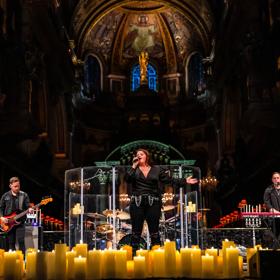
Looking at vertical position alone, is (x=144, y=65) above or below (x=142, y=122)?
above

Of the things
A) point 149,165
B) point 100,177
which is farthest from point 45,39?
point 149,165

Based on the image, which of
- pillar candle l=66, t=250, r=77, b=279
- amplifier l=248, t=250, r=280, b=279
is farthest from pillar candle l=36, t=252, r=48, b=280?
amplifier l=248, t=250, r=280, b=279

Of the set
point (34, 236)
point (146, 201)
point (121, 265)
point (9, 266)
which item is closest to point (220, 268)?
point (121, 265)

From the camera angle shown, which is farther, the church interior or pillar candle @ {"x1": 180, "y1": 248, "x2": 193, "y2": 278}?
the church interior

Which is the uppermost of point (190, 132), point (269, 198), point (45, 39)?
point (45, 39)

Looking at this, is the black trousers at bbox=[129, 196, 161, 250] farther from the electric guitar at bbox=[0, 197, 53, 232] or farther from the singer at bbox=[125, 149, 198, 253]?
the electric guitar at bbox=[0, 197, 53, 232]

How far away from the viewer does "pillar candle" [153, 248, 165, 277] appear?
3.35 meters

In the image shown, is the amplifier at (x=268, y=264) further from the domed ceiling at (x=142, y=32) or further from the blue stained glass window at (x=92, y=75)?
the blue stained glass window at (x=92, y=75)

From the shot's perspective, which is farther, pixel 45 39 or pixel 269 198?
pixel 45 39

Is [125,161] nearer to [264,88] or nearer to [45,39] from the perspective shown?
[45,39]

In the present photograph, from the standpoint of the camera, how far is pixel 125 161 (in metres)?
29.4

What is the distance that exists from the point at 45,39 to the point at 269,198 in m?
16.2

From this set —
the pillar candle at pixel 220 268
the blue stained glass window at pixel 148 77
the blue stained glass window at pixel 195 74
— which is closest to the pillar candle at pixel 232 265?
the pillar candle at pixel 220 268

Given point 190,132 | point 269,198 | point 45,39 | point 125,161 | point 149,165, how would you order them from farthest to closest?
point 190,132
point 125,161
point 45,39
point 269,198
point 149,165
